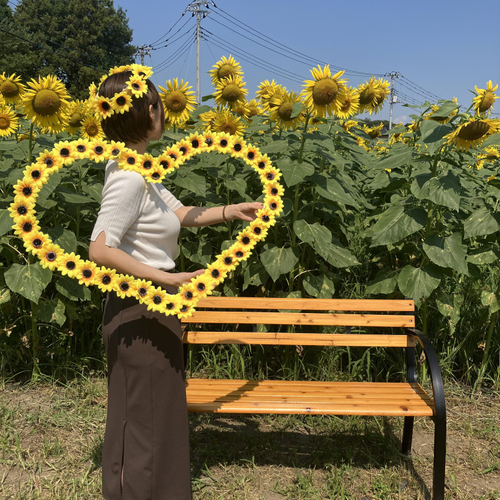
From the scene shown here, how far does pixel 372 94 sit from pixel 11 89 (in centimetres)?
280

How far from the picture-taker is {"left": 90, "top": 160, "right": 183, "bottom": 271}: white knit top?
1945mm

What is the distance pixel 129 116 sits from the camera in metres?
2.05

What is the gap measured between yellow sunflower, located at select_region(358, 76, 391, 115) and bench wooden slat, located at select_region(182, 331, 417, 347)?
82.5 inches

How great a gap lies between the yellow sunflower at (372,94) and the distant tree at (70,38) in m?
34.0

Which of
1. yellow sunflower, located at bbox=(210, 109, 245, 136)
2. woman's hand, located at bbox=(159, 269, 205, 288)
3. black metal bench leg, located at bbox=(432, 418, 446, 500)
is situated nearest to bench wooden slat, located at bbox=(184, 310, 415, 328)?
black metal bench leg, located at bbox=(432, 418, 446, 500)

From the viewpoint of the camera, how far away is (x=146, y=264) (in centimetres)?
206

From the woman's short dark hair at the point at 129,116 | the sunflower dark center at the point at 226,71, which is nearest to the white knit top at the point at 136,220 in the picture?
the woman's short dark hair at the point at 129,116

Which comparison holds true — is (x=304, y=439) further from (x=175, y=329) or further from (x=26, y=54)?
(x=26, y=54)

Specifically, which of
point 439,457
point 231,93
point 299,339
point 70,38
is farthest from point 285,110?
point 70,38

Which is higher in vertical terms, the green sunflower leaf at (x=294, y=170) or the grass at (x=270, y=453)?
the green sunflower leaf at (x=294, y=170)

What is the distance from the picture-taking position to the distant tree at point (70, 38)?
3588cm

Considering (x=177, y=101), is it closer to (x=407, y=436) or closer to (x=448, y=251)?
(x=448, y=251)

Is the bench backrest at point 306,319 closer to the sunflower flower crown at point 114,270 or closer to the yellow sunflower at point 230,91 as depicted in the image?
the sunflower flower crown at point 114,270

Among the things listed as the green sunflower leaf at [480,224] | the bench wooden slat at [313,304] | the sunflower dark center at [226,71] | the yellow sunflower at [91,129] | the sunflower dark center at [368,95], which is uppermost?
the sunflower dark center at [226,71]
